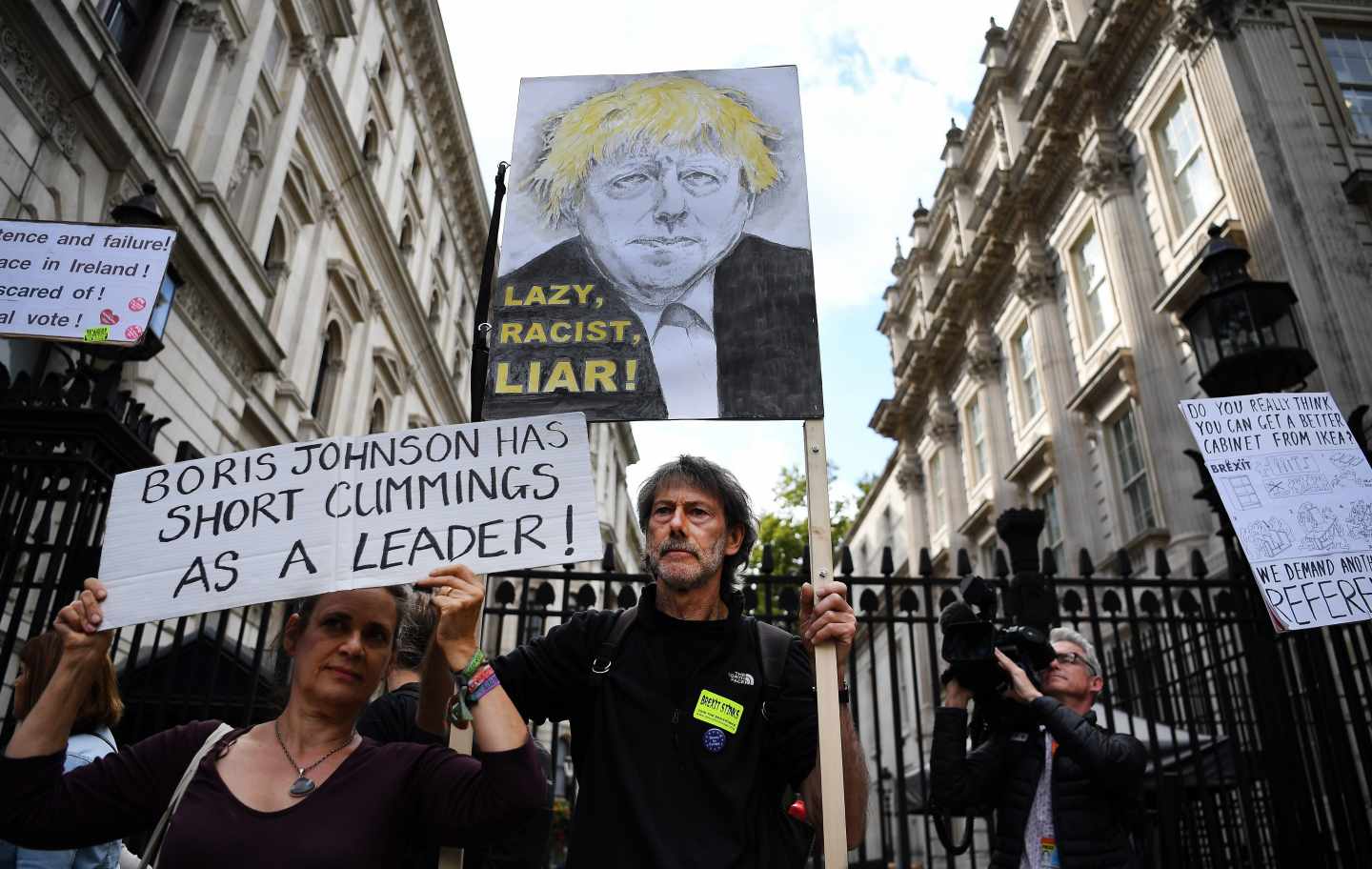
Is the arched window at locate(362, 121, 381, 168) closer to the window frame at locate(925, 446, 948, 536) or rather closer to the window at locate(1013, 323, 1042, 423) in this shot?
the window at locate(1013, 323, 1042, 423)

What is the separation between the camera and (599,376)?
2963 mm

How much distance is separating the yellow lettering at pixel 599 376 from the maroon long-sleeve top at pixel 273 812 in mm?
1183

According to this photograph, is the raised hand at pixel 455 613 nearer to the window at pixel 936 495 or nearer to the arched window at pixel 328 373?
the arched window at pixel 328 373

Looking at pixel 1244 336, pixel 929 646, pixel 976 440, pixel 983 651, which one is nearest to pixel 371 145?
pixel 976 440

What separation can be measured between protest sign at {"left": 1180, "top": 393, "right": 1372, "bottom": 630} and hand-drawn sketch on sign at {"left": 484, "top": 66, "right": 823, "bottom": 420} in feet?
10.5

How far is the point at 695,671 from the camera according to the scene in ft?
8.45

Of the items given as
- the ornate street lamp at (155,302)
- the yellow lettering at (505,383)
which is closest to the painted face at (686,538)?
the yellow lettering at (505,383)

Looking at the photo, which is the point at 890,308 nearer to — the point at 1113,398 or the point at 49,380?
the point at 1113,398

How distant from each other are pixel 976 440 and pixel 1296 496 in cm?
2179

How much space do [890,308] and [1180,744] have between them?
1179 inches

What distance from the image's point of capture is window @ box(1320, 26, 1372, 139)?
1403 cm

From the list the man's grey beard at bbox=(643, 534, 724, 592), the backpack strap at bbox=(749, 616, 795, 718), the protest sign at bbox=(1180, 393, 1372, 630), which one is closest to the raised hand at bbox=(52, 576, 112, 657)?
the man's grey beard at bbox=(643, 534, 724, 592)

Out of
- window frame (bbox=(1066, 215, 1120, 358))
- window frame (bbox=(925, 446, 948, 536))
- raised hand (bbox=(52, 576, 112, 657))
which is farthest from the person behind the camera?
window frame (bbox=(925, 446, 948, 536))

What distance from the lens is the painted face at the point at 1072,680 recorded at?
4.15m
